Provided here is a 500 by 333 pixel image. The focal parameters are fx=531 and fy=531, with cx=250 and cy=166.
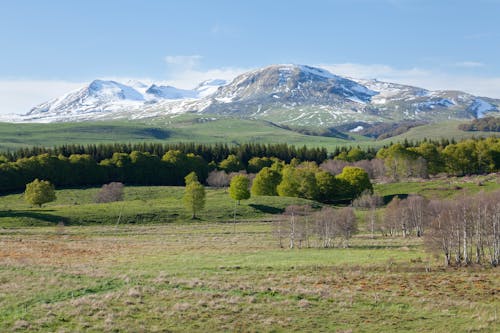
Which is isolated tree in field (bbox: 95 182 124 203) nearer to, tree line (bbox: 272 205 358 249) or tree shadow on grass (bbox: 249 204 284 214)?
tree shadow on grass (bbox: 249 204 284 214)

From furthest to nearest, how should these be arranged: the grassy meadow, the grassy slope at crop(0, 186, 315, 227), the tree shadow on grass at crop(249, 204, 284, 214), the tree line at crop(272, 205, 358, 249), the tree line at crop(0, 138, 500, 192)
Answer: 1. the tree line at crop(0, 138, 500, 192)
2. the tree shadow on grass at crop(249, 204, 284, 214)
3. the grassy slope at crop(0, 186, 315, 227)
4. the tree line at crop(272, 205, 358, 249)
5. the grassy meadow

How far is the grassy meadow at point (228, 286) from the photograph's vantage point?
29.2m

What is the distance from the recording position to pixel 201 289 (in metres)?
37.3

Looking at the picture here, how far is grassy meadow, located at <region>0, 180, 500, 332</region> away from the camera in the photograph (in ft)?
95.8

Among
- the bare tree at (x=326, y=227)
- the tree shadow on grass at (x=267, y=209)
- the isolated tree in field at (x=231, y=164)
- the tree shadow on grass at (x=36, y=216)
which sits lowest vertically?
the tree shadow on grass at (x=267, y=209)

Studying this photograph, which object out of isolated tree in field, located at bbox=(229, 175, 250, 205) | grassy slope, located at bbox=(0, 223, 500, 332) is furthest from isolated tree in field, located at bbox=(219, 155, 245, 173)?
grassy slope, located at bbox=(0, 223, 500, 332)

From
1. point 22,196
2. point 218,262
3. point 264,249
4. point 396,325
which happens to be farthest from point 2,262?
point 22,196

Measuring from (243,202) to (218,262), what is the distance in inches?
2427

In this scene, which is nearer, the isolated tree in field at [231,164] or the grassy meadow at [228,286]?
the grassy meadow at [228,286]

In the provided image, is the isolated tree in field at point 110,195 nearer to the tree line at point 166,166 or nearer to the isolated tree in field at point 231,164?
the tree line at point 166,166

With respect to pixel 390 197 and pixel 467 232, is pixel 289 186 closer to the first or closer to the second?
pixel 390 197

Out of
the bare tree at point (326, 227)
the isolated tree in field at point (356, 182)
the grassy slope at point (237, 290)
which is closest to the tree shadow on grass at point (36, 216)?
the grassy slope at point (237, 290)

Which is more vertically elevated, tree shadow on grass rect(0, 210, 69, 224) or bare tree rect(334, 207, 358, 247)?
bare tree rect(334, 207, 358, 247)

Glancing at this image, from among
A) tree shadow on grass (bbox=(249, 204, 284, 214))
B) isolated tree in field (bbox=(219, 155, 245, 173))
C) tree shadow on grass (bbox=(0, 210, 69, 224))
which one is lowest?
tree shadow on grass (bbox=(249, 204, 284, 214))
